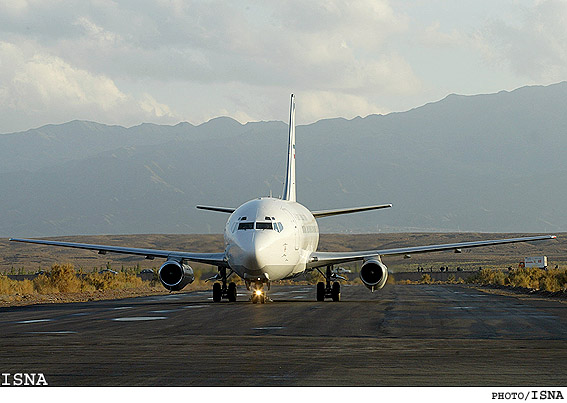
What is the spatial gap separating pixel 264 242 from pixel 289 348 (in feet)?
54.7

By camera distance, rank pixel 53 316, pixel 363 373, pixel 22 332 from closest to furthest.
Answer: pixel 363 373 → pixel 22 332 → pixel 53 316

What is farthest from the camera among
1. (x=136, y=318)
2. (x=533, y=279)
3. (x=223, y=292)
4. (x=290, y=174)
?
(x=533, y=279)

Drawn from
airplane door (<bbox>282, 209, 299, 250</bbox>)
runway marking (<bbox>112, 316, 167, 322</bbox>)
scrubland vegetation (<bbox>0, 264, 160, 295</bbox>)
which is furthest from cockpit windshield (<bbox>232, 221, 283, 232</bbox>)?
scrubland vegetation (<bbox>0, 264, 160, 295</bbox>)

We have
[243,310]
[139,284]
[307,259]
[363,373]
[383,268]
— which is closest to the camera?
[363,373]

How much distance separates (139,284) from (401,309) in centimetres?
4173

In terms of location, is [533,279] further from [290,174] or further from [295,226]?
[295,226]

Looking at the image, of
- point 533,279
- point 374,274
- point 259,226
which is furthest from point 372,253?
point 533,279

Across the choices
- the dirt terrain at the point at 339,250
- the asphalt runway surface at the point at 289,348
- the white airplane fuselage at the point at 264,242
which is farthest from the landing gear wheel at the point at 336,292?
the dirt terrain at the point at 339,250

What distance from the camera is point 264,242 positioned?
3422 centimetres

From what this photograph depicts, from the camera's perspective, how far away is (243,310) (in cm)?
3130

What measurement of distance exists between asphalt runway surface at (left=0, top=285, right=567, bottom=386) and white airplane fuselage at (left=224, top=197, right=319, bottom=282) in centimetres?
432

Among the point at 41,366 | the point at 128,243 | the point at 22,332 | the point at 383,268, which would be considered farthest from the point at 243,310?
the point at 128,243

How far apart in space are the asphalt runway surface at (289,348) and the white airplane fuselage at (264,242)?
4319 mm
